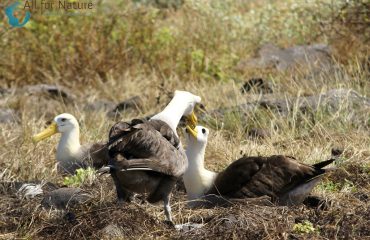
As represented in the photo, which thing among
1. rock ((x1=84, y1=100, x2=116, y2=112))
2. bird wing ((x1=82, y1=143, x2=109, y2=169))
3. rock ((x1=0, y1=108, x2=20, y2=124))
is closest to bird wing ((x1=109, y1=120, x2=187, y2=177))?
bird wing ((x1=82, y1=143, x2=109, y2=169))

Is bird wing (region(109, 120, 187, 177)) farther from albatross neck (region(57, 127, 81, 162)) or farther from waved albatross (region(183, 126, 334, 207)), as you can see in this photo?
albatross neck (region(57, 127, 81, 162))

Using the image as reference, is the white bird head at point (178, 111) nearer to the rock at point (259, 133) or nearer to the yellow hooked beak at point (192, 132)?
the yellow hooked beak at point (192, 132)

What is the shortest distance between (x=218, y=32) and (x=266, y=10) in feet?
9.09

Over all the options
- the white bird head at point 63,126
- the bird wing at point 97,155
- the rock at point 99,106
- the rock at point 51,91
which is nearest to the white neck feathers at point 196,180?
the bird wing at point 97,155

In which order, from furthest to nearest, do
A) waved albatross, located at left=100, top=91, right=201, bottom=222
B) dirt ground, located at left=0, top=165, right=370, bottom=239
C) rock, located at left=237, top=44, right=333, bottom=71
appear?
rock, located at left=237, top=44, right=333, bottom=71, waved albatross, located at left=100, top=91, right=201, bottom=222, dirt ground, located at left=0, top=165, right=370, bottom=239

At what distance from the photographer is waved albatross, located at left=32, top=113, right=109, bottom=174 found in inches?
263

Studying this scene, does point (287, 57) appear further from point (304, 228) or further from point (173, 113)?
point (304, 228)

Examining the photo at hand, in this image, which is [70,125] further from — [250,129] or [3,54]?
[3,54]

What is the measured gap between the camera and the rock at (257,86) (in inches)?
344

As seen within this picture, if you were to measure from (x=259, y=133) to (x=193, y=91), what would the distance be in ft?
6.43

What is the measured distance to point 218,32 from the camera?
11.3 meters

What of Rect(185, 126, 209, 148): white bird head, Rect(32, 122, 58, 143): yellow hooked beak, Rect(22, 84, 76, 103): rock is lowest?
Rect(22, 84, 76, 103): rock

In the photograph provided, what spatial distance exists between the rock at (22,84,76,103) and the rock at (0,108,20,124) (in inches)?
25.3

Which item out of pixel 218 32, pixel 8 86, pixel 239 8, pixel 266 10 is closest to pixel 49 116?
pixel 8 86
